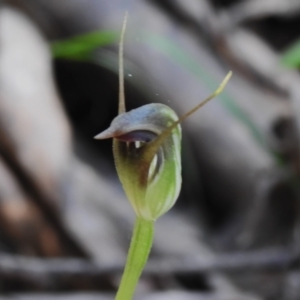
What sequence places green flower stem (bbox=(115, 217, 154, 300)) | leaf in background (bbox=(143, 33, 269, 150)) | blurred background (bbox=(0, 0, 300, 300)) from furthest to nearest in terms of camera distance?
leaf in background (bbox=(143, 33, 269, 150)) < blurred background (bbox=(0, 0, 300, 300)) < green flower stem (bbox=(115, 217, 154, 300))

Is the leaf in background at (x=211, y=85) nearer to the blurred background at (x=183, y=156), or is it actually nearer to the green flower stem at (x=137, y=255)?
the blurred background at (x=183, y=156)

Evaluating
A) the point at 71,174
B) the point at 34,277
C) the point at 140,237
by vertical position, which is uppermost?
the point at 71,174

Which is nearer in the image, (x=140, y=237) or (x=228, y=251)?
(x=140, y=237)

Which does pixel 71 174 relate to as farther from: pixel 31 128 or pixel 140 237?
pixel 140 237

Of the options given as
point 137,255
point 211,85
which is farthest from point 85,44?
point 137,255

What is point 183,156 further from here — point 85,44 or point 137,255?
point 137,255

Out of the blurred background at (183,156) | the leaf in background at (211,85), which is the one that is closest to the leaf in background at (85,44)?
the blurred background at (183,156)

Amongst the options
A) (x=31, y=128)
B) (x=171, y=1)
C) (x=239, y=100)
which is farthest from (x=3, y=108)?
(x=171, y=1)

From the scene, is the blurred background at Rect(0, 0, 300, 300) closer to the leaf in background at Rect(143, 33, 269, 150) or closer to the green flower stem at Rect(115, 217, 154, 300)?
the leaf in background at Rect(143, 33, 269, 150)

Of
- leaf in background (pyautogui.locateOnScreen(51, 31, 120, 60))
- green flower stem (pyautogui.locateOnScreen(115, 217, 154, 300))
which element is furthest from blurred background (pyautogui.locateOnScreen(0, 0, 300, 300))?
green flower stem (pyautogui.locateOnScreen(115, 217, 154, 300))
